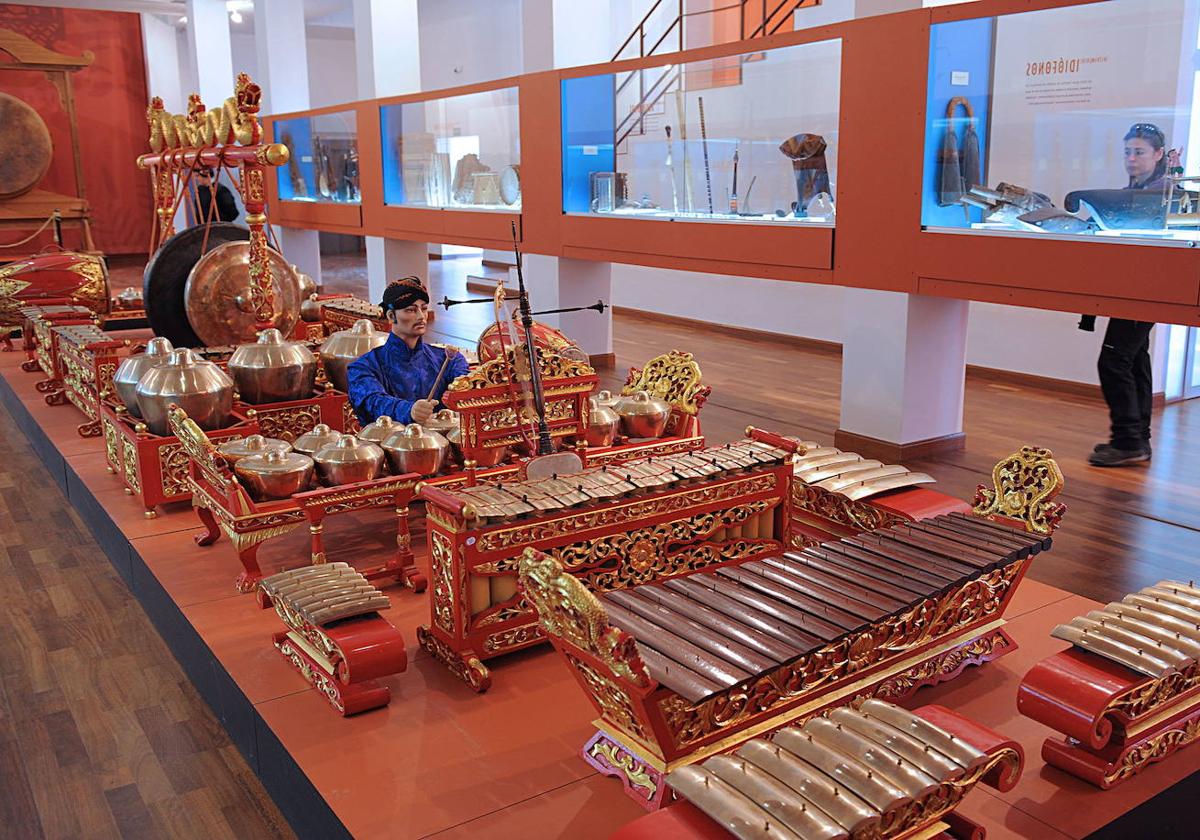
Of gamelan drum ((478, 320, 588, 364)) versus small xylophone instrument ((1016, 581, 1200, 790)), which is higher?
gamelan drum ((478, 320, 588, 364))

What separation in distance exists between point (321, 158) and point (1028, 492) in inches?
297

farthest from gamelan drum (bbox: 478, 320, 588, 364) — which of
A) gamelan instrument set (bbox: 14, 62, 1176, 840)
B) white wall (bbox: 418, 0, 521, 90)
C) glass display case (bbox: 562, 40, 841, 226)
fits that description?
white wall (bbox: 418, 0, 521, 90)

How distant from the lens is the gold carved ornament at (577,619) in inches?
68.0

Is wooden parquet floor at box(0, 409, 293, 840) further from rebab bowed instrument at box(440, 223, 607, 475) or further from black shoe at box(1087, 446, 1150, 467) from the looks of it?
black shoe at box(1087, 446, 1150, 467)

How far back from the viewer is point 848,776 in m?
1.58

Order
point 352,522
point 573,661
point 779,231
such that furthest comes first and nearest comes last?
point 779,231, point 352,522, point 573,661

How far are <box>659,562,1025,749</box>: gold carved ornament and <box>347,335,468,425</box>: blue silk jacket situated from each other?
6.19 feet

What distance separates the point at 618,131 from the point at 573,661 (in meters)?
4.20

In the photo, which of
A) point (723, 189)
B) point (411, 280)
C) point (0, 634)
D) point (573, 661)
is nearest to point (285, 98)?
point (723, 189)

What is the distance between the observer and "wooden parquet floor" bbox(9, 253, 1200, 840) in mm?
2191

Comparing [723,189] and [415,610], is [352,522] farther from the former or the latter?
[723,189]

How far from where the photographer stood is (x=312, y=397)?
4.22m

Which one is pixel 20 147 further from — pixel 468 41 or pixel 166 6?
pixel 468 41

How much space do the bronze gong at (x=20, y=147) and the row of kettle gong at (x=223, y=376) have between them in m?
9.63
